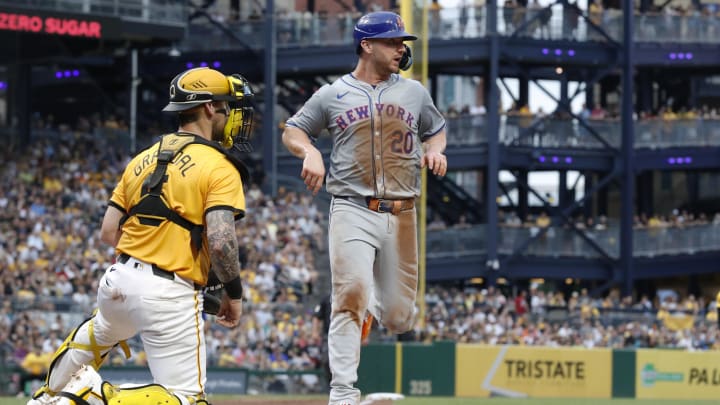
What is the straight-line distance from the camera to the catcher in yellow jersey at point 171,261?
6781mm

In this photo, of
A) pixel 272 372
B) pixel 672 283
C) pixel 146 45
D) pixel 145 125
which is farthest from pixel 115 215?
pixel 672 283

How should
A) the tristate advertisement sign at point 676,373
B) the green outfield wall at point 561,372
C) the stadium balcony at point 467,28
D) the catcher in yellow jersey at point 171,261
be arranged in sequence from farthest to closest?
the stadium balcony at point 467,28 → the tristate advertisement sign at point 676,373 → the green outfield wall at point 561,372 → the catcher in yellow jersey at point 171,261

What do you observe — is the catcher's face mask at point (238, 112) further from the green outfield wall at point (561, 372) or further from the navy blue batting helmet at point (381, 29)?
the green outfield wall at point (561, 372)

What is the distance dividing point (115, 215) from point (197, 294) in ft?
1.96

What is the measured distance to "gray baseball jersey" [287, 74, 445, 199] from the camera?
8259 millimetres

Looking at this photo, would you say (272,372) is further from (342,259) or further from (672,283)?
(672,283)

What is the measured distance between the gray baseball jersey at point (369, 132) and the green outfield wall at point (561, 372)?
1162 cm

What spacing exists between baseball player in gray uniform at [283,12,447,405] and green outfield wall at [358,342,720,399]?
37.7 feet

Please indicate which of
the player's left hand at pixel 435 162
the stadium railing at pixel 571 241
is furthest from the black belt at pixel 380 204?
the stadium railing at pixel 571 241

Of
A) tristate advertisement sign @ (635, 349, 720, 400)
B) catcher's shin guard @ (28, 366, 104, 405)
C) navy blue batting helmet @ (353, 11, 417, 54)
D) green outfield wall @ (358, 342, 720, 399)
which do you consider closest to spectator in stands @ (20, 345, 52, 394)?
green outfield wall @ (358, 342, 720, 399)

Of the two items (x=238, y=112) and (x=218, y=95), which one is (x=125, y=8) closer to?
(x=238, y=112)

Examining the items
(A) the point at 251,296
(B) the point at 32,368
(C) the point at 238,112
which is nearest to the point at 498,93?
(A) the point at 251,296

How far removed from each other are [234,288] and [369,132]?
167cm

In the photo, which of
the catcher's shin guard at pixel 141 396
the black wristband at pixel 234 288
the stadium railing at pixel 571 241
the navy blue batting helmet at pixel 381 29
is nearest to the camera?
the catcher's shin guard at pixel 141 396
